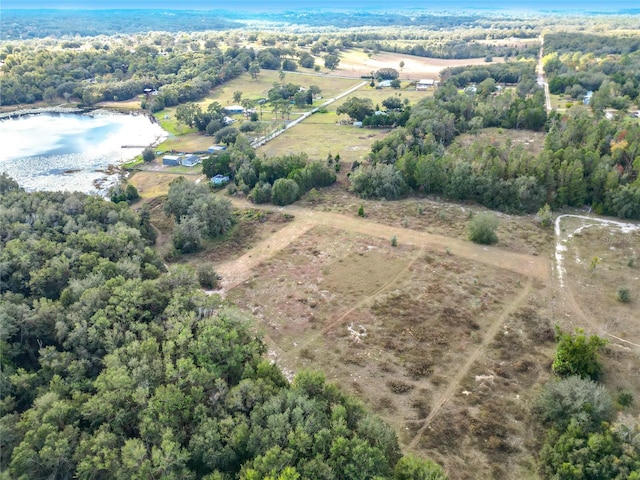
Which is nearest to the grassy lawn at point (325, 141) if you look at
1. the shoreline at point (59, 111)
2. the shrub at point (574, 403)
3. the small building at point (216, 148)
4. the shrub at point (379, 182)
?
the small building at point (216, 148)

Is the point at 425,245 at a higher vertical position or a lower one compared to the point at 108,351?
lower

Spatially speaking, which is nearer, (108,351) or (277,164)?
(108,351)

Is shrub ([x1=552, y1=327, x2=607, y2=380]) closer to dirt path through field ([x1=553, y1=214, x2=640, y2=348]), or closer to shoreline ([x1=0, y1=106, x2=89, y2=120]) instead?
dirt path through field ([x1=553, y1=214, x2=640, y2=348])

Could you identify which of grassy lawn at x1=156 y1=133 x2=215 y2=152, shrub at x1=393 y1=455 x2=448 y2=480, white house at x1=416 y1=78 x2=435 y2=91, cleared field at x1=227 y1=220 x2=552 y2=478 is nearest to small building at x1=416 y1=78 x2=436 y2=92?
white house at x1=416 y1=78 x2=435 y2=91

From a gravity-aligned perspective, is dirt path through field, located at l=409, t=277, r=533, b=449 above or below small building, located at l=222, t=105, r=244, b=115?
below

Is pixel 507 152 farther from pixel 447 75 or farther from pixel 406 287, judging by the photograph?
pixel 447 75

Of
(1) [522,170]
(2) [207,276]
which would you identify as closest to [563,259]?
(1) [522,170]

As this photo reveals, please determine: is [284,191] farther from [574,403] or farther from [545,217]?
[574,403]

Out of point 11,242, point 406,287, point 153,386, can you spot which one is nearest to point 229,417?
point 153,386
